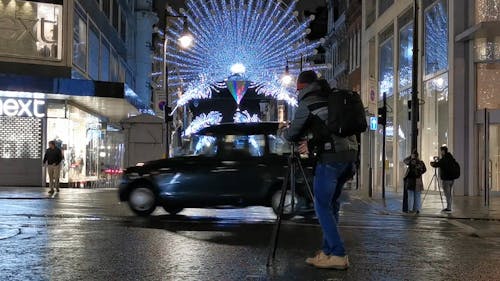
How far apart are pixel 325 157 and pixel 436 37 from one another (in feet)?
66.9

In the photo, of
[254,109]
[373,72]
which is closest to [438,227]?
[373,72]

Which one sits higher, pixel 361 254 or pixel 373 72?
pixel 373 72

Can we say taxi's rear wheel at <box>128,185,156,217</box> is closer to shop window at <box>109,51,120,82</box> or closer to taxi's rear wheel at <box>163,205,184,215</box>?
taxi's rear wheel at <box>163,205,184,215</box>

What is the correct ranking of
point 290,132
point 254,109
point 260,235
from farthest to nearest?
point 254,109
point 260,235
point 290,132

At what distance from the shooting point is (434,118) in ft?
82.9

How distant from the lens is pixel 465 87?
2327 centimetres

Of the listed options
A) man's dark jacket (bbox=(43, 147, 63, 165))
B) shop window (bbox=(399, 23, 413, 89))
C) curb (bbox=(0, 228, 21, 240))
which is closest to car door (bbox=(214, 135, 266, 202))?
curb (bbox=(0, 228, 21, 240))

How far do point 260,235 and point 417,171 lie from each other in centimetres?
775

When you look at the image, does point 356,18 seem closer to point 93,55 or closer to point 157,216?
point 93,55

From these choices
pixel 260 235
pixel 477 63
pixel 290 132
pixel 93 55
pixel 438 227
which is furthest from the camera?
pixel 93 55

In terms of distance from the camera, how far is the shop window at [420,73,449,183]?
79.3 feet

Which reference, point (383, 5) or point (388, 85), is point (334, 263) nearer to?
point (388, 85)

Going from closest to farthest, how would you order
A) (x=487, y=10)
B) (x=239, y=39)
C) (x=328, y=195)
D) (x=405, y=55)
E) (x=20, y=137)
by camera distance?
(x=328, y=195)
(x=487, y=10)
(x=20, y=137)
(x=405, y=55)
(x=239, y=39)

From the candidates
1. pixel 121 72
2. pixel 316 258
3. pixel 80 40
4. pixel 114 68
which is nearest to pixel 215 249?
pixel 316 258
